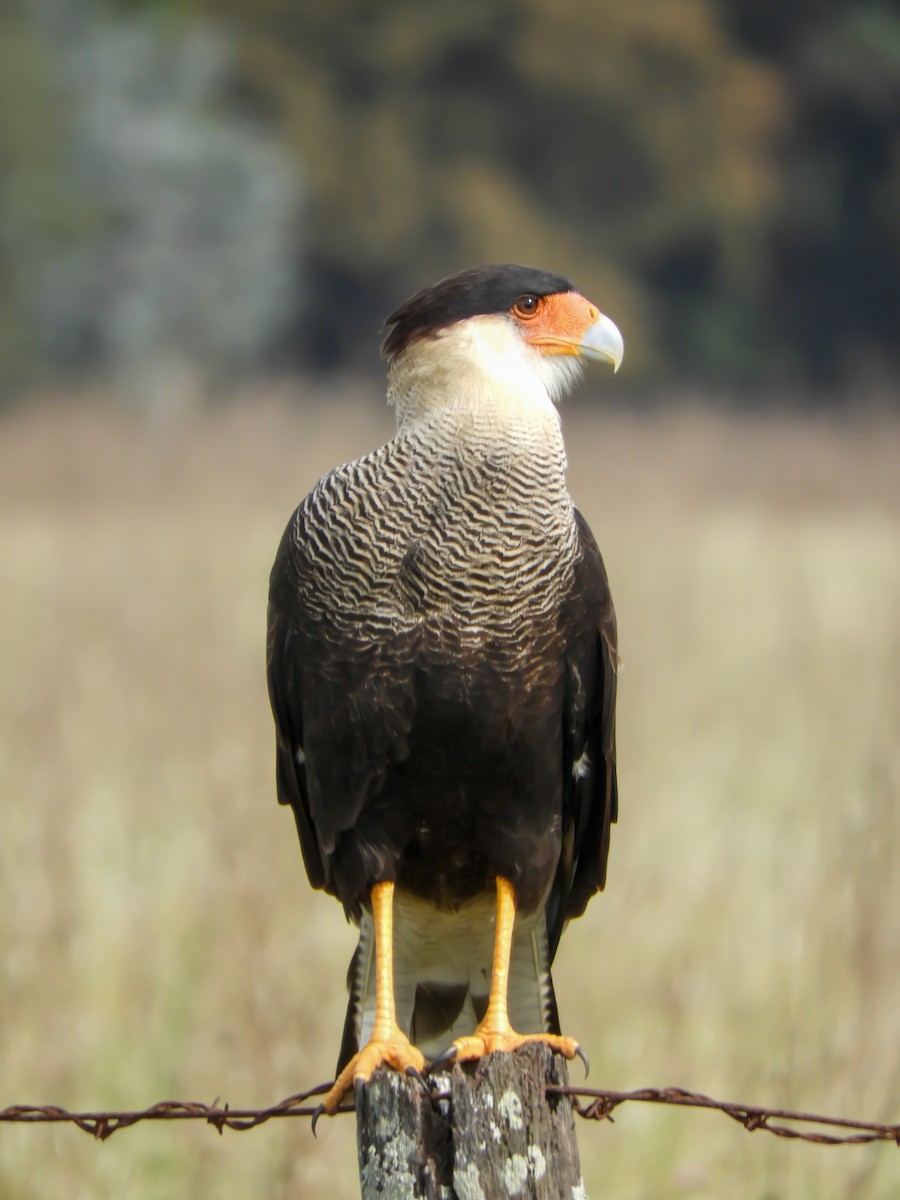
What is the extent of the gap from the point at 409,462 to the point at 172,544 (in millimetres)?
5011

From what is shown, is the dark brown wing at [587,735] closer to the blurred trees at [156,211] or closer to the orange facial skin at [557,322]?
the orange facial skin at [557,322]

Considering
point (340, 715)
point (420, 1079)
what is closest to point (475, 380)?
point (340, 715)

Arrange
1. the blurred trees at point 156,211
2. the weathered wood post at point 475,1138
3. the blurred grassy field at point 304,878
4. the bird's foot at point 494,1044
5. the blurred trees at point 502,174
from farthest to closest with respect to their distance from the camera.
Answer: the blurred trees at point 502,174
the blurred trees at point 156,211
the blurred grassy field at point 304,878
the bird's foot at point 494,1044
the weathered wood post at point 475,1138

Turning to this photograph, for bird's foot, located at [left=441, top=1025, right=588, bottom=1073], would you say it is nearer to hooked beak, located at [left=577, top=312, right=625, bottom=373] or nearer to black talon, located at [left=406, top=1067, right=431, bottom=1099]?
black talon, located at [left=406, top=1067, right=431, bottom=1099]

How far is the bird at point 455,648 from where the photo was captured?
2.69m

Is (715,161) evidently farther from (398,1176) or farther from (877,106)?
(398,1176)

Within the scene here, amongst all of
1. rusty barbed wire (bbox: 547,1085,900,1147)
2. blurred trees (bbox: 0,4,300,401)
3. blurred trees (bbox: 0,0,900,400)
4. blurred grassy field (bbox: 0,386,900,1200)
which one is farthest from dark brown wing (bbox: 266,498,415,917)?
blurred trees (bbox: 0,0,900,400)

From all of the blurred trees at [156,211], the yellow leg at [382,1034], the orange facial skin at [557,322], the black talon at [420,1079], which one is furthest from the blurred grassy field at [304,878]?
the blurred trees at [156,211]

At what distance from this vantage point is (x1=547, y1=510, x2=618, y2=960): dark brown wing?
2.83m

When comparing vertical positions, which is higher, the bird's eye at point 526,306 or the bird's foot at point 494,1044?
the bird's eye at point 526,306

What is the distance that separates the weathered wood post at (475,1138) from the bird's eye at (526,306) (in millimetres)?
1287

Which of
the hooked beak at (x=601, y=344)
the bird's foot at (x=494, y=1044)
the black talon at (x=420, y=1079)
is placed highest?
the hooked beak at (x=601, y=344)

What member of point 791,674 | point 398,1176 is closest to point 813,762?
point 791,674

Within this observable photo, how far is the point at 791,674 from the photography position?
24.2 ft
